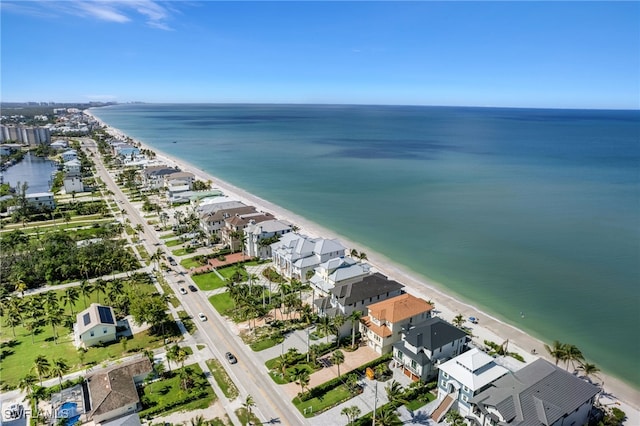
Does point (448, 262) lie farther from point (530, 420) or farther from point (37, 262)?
point (37, 262)

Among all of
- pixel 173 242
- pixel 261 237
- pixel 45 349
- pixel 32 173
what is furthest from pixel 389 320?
pixel 32 173

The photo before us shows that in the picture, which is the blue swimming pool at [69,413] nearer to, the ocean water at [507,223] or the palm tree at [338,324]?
the palm tree at [338,324]

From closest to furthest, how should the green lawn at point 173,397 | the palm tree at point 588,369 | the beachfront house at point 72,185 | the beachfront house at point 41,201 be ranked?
the green lawn at point 173,397 < the palm tree at point 588,369 < the beachfront house at point 41,201 < the beachfront house at point 72,185

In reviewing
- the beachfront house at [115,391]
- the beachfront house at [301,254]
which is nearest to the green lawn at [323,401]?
the beachfront house at [115,391]

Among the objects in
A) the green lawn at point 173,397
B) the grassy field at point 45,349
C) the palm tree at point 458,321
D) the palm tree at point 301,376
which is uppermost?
the palm tree at point 458,321

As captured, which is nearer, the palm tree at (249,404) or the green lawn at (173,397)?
the palm tree at (249,404)

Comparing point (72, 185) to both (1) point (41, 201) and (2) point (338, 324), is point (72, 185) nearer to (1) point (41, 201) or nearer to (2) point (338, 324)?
(1) point (41, 201)

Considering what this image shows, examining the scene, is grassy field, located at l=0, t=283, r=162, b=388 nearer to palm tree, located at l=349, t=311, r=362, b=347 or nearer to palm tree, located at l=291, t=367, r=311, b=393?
palm tree, located at l=291, t=367, r=311, b=393
